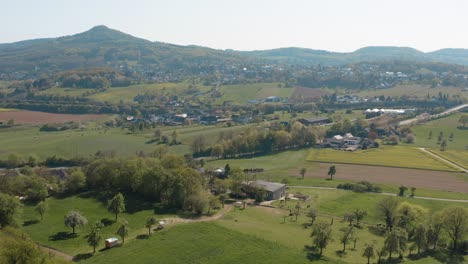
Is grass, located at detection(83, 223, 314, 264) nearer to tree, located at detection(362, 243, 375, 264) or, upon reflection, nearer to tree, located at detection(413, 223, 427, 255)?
tree, located at detection(362, 243, 375, 264)

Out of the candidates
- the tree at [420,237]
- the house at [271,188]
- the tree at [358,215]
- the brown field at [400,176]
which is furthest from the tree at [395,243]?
the brown field at [400,176]

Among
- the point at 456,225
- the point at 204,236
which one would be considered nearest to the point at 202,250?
the point at 204,236

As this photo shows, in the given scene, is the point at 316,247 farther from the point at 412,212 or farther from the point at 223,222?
the point at 412,212

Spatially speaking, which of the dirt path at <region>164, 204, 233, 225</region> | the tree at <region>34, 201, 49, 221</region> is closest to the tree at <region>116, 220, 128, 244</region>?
the dirt path at <region>164, 204, 233, 225</region>

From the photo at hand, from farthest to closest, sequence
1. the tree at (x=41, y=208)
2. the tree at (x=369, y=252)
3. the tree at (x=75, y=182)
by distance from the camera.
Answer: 1. the tree at (x=75, y=182)
2. the tree at (x=41, y=208)
3. the tree at (x=369, y=252)

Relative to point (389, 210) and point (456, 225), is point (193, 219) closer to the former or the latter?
point (389, 210)

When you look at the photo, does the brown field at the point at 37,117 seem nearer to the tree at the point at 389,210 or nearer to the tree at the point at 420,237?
the tree at the point at 389,210
